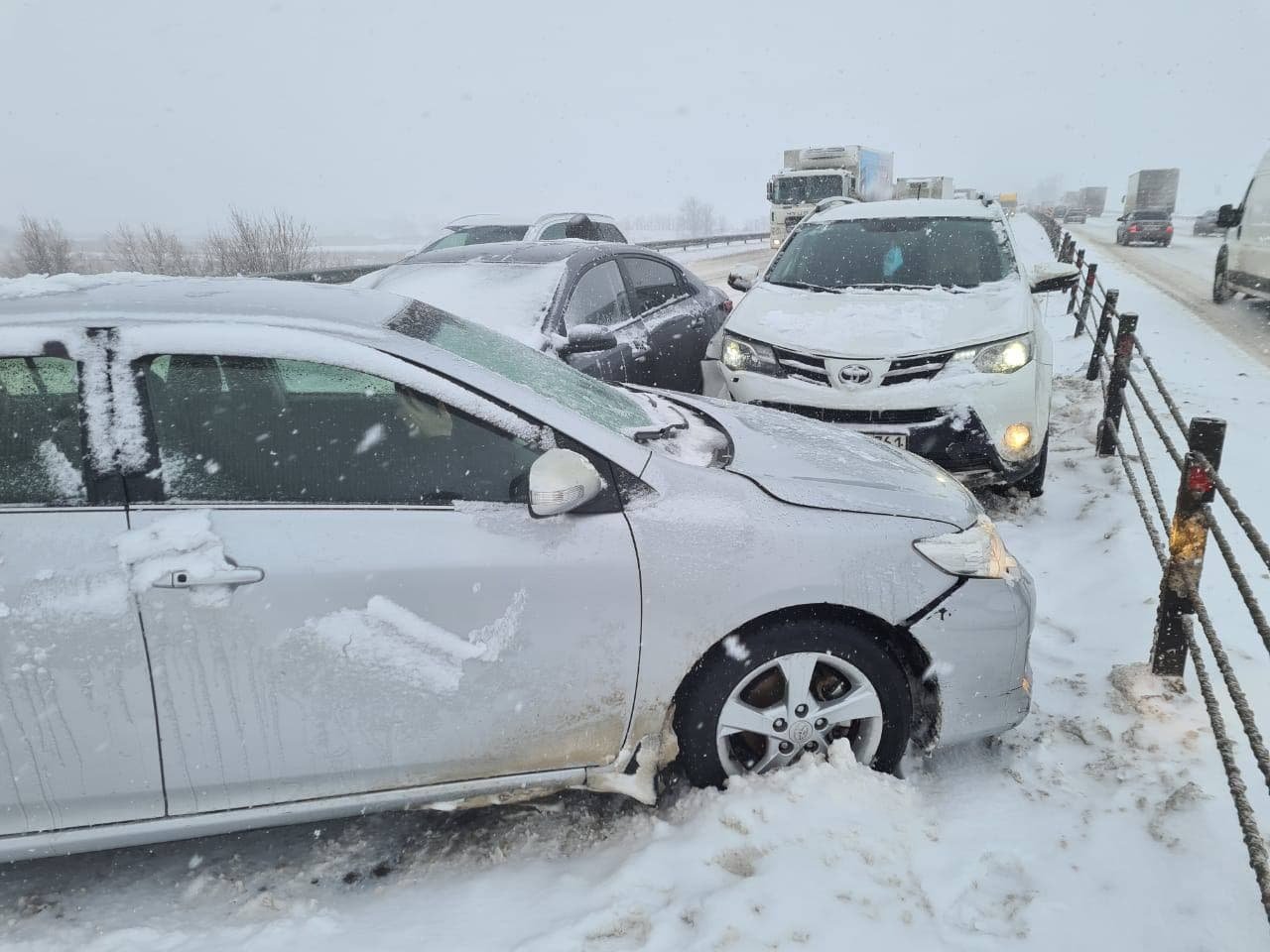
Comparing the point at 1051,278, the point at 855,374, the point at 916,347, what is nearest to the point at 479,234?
the point at 1051,278

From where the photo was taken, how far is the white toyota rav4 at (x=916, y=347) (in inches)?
181

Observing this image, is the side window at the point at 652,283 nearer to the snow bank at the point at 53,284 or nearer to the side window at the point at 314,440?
the snow bank at the point at 53,284

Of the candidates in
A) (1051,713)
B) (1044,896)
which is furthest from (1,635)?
(1051,713)

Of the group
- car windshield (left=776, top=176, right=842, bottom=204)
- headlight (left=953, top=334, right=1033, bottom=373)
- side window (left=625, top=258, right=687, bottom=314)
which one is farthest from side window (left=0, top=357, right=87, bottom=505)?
car windshield (left=776, top=176, right=842, bottom=204)

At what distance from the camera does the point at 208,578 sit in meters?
2.09

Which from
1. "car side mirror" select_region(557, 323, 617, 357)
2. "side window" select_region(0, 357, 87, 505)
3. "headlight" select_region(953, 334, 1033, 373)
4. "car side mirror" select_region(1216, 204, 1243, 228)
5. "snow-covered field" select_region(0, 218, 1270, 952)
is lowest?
"snow-covered field" select_region(0, 218, 1270, 952)

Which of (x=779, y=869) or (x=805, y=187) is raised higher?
(x=805, y=187)

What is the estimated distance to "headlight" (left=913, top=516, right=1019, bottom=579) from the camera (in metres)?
2.57

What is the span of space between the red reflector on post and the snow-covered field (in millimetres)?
807

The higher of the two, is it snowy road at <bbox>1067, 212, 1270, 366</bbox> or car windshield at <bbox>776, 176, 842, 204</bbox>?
car windshield at <bbox>776, 176, 842, 204</bbox>

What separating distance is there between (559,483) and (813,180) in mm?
26050

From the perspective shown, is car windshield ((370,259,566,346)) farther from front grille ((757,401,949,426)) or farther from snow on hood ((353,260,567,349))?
front grille ((757,401,949,426))

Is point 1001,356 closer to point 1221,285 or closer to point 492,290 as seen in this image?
point 492,290

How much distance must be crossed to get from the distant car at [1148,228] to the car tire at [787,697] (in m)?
34.4
